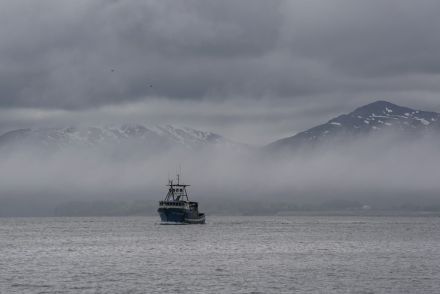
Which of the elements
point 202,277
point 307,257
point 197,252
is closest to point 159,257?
point 197,252

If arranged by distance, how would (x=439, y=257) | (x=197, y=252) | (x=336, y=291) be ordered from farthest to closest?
(x=197, y=252), (x=439, y=257), (x=336, y=291)

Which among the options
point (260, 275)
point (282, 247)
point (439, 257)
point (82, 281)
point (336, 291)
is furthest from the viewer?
point (282, 247)

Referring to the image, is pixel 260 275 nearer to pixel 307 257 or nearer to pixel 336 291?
pixel 336 291

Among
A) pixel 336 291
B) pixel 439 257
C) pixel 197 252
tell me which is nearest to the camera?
pixel 336 291

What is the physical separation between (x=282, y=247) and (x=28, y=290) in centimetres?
9922

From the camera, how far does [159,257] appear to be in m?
163

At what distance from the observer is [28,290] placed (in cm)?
10656

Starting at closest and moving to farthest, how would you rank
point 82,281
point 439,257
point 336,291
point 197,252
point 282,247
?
1. point 336,291
2. point 82,281
3. point 439,257
4. point 197,252
5. point 282,247

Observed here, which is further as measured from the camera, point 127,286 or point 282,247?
point 282,247

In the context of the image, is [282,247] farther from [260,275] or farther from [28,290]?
[28,290]

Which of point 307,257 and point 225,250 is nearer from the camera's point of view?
point 307,257

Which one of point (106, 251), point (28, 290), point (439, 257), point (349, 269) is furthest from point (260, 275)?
point (106, 251)

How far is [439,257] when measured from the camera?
535 ft

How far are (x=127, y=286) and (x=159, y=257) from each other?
5202 cm
